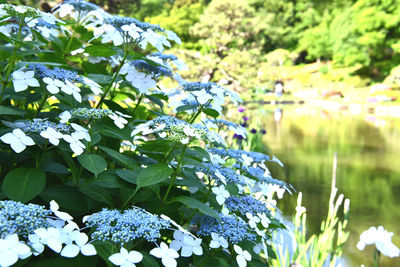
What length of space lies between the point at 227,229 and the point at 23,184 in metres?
0.43

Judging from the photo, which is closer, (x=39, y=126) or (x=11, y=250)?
(x=11, y=250)

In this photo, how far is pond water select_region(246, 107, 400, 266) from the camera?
2.87m

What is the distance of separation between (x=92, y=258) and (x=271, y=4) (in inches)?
1155

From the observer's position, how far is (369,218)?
2.97 metres

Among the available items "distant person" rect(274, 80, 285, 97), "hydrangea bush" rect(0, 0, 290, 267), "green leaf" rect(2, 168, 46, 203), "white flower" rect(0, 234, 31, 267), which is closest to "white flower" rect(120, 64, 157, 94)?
"hydrangea bush" rect(0, 0, 290, 267)

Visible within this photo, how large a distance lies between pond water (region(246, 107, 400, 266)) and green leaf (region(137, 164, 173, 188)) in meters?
2.07

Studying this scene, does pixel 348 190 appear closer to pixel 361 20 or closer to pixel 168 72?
pixel 168 72

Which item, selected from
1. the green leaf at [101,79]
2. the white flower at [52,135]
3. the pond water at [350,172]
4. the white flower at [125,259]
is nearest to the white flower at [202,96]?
the green leaf at [101,79]

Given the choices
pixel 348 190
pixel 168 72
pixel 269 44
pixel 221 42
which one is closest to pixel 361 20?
pixel 269 44

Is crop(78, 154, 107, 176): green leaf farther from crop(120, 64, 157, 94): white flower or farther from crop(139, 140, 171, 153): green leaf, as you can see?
crop(120, 64, 157, 94): white flower

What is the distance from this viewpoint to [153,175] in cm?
65

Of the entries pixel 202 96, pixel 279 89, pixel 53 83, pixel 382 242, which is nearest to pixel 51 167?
pixel 53 83

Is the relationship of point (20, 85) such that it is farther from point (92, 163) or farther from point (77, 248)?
point (77, 248)

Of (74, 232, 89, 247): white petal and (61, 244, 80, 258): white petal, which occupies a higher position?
(74, 232, 89, 247): white petal
